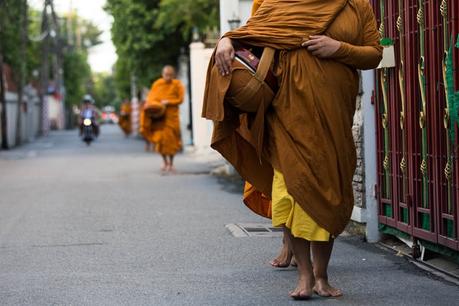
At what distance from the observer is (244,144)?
239 inches

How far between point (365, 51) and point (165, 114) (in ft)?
41.0

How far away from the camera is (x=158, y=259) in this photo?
7406mm

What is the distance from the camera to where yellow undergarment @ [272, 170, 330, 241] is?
218 inches

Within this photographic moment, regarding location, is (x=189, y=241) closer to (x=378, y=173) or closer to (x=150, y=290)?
(x=378, y=173)

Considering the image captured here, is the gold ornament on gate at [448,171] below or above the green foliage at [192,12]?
below

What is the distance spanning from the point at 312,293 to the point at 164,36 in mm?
23221

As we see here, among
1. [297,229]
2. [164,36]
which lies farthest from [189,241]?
[164,36]

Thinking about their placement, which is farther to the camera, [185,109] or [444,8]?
[185,109]

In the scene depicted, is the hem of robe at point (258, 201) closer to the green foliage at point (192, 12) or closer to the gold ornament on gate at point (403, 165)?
the gold ornament on gate at point (403, 165)

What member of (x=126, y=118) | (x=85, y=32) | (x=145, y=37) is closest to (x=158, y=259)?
(x=145, y=37)

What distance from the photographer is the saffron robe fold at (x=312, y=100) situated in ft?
18.1

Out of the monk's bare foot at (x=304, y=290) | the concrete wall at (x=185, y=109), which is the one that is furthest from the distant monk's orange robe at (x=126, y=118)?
the monk's bare foot at (x=304, y=290)

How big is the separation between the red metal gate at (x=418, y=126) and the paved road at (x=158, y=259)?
380 mm

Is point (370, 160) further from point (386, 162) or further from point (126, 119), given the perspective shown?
point (126, 119)
